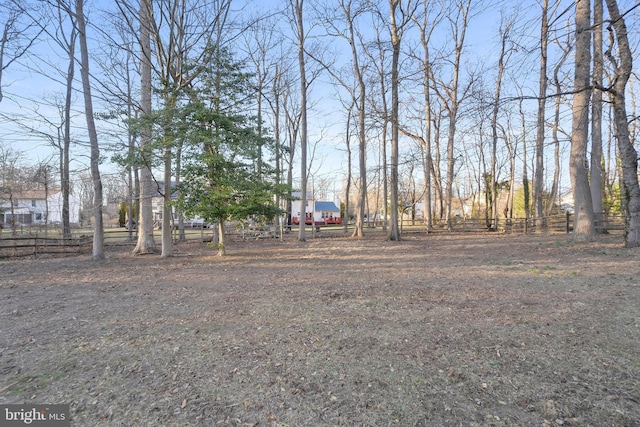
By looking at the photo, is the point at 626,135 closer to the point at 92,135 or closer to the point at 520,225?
the point at 520,225

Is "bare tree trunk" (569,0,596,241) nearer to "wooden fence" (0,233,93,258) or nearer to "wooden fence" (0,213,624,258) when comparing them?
"wooden fence" (0,213,624,258)

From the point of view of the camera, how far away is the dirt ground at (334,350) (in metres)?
2.31

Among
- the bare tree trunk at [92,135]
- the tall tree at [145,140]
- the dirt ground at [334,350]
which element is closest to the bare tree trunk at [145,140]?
the tall tree at [145,140]

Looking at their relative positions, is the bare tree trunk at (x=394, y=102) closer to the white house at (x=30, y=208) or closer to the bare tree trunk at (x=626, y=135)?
the bare tree trunk at (x=626, y=135)

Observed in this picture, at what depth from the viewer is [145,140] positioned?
9297mm

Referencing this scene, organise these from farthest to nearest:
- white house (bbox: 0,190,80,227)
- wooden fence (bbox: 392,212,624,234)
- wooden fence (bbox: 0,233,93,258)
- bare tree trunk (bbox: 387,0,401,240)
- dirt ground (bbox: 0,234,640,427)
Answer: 1. white house (bbox: 0,190,80,227)
2. wooden fence (bbox: 392,212,624,234)
3. bare tree trunk (bbox: 387,0,401,240)
4. wooden fence (bbox: 0,233,93,258)
5. dirt ground (bbox: 0,234,640,427)

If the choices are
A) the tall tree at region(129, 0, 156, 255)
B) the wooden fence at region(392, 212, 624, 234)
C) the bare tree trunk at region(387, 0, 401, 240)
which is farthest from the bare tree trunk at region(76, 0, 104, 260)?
the wooden fence at region(392, 212, 624, 234)

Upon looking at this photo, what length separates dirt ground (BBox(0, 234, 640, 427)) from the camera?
7.57ft

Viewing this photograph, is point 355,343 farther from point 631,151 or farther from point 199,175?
point 631,151

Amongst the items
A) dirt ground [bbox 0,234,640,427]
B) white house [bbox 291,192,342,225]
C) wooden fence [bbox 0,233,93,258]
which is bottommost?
dirt ground [bbox 0,234,640,427]

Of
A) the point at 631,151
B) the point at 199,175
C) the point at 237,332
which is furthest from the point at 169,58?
the point at 631,151

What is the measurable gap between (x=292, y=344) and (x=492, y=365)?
1993 mm

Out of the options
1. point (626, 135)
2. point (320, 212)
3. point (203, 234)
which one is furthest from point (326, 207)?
point (626, 135)

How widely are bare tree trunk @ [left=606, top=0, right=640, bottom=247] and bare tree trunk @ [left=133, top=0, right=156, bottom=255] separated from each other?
12874 mm
